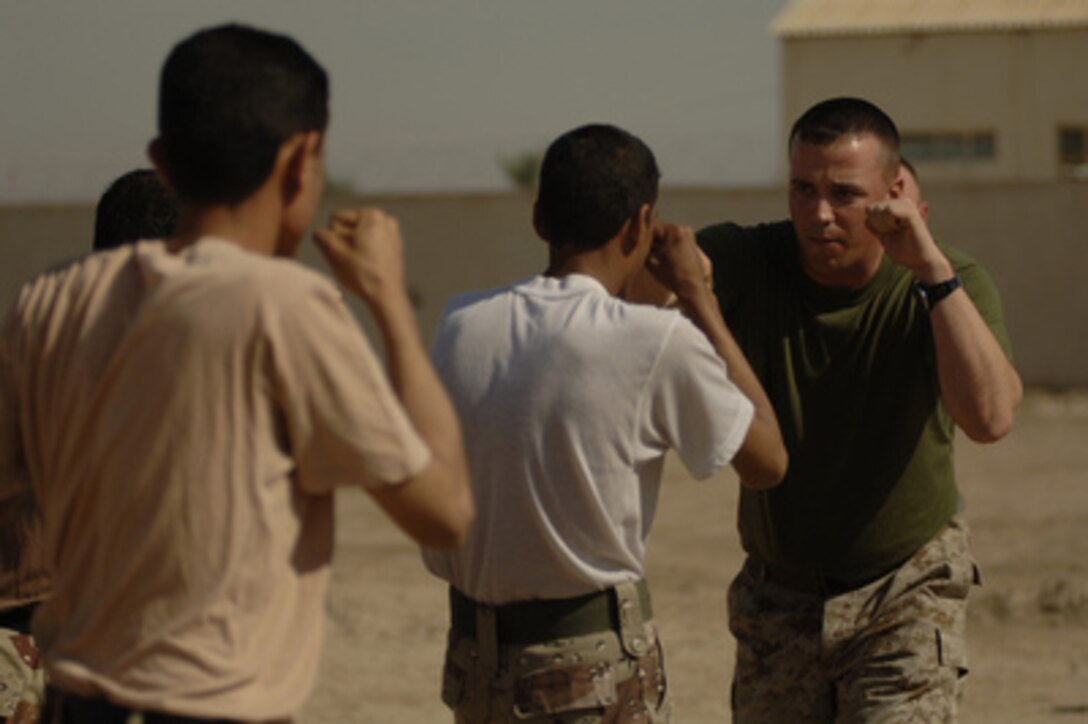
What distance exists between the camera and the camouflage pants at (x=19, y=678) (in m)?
4.16

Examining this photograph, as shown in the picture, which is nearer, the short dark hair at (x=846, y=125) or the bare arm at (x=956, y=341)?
the bare arm at (x=956, y=341)

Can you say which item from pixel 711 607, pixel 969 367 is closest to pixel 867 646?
pixel 969 367

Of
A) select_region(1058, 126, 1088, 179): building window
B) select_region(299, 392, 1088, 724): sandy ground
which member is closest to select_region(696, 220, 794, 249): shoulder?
select_region(299, 392, 1088, 724): sandy ground

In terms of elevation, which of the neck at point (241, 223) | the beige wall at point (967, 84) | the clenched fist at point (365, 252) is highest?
the neck at point (241, 223)

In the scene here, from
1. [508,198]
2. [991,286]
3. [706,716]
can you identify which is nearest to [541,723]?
[991,286]

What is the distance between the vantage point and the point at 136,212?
420 cm

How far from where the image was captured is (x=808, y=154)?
4922mm

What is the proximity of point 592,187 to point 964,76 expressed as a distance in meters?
31.8

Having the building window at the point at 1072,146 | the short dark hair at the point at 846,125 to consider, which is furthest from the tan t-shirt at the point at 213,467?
the building window at the point at 1072,146

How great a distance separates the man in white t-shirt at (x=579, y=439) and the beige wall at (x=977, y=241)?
19155mm

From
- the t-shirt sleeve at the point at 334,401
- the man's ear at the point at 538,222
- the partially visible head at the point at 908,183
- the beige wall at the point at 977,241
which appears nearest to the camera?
the t-shirt sleeve at the point at 334,401

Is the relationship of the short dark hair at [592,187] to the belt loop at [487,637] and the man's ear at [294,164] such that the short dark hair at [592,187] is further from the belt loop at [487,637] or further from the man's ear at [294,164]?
the man's ear at [294,164]

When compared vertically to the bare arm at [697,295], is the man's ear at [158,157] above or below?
above

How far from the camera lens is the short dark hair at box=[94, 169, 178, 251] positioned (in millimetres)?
4184
